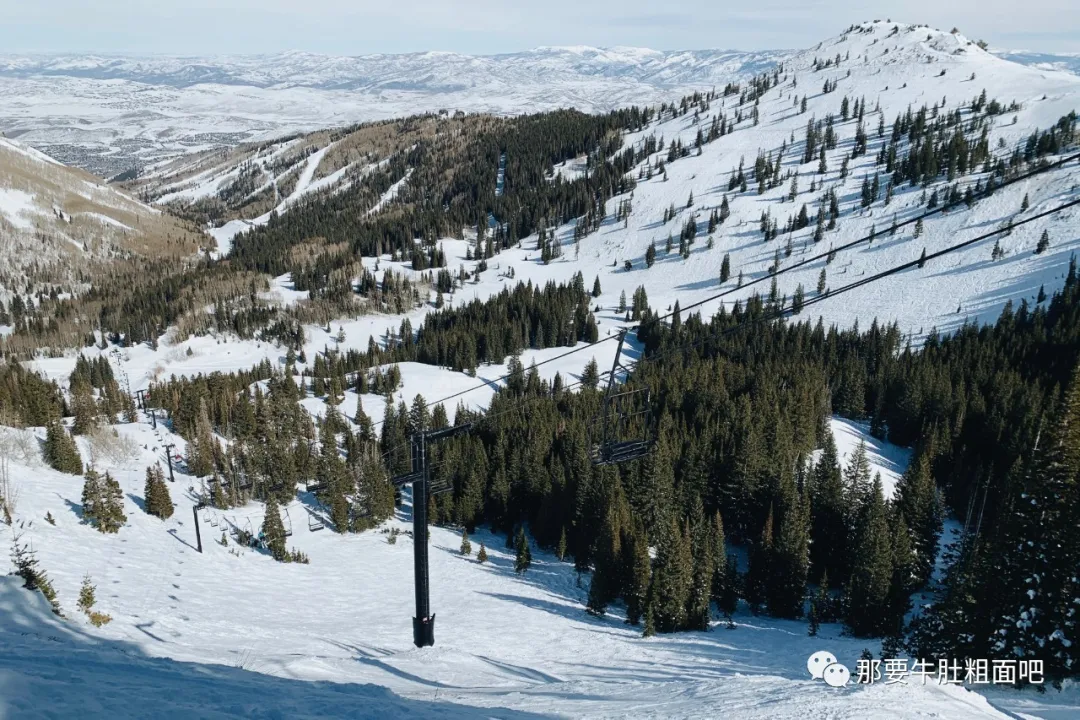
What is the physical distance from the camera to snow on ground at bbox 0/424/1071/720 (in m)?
14.1

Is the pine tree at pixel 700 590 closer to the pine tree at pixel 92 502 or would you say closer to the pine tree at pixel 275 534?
the pine tree at pixel 275 534

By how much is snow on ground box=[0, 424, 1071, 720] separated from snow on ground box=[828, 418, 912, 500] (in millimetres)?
30803

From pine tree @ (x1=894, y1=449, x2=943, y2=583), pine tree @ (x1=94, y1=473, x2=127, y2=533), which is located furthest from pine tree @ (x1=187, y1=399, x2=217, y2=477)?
pine tree @ (x1=894, y1=449, x2=943, y2=583)

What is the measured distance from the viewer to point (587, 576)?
50.4 m

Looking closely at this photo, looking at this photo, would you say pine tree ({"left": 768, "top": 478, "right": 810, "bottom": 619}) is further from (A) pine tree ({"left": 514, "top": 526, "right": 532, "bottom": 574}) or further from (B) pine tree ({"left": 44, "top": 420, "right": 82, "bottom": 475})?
(B) pine tree ({"left": 44, "top": 420, "right": 82, "bottom": 475})

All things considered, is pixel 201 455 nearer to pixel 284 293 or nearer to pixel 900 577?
pixel 900 577

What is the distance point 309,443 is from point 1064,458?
63.9 metres

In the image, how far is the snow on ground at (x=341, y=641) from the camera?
14078mm

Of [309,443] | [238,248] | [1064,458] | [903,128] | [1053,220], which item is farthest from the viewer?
[238,248]

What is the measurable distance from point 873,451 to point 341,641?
67.3 metres

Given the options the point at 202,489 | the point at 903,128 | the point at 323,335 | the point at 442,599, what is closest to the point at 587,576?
the point at 442,599

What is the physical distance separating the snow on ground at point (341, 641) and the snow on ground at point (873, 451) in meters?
30.8

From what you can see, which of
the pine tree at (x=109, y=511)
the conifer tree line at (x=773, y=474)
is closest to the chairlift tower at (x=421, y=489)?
the conifer tree line at (x=773, y=474)

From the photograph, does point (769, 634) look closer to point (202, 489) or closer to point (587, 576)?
point (587, 576)
